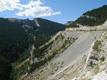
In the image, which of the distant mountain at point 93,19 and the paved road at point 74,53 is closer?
the paved road at point 74,53

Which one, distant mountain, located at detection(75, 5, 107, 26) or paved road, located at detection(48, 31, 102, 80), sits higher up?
distant mountain, located at detection(75, 5, 107, 26)

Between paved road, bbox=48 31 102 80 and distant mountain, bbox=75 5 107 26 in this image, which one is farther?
distant mountain, bbox=75 5 107 26

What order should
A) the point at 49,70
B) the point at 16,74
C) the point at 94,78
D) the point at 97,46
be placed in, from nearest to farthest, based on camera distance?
the point at 94,78 → the point at 97,46 → the point at 49,70 → the point at 16,74

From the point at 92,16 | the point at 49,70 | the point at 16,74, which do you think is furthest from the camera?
the point at 92,16

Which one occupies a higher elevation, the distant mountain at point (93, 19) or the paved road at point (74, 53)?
the distant mountain at point (93, 19)

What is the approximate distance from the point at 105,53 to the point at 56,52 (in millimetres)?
27771

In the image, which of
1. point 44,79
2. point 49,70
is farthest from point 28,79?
point 44,79

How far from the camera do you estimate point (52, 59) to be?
5494 cm

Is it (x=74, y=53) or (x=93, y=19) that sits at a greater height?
(x=93, y=19)

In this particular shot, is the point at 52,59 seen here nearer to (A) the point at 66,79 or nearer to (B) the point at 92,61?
(A) the point at 66,79

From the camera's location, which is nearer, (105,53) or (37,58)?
(105,53)

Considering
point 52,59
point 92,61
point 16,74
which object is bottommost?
point 16,74

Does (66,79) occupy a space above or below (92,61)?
below

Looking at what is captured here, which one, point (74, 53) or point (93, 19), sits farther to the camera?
point (93, 19)
